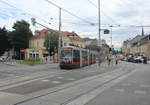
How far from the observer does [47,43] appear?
189 feet

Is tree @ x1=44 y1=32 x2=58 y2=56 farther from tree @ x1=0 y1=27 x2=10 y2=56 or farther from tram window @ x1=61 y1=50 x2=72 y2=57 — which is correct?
tram window @ x1=61 y1=50 x2=72 y2=57

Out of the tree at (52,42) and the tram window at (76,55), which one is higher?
the tree at (52,42)

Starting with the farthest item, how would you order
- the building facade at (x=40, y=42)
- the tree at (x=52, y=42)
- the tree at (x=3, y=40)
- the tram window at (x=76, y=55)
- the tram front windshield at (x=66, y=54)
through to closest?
the building facade at (x=40, y=42) → the tree at (x=3, y=40) → the tree at (x=52, y=42) → the tram window at (x=76, y=55) → the tram front windshield at (x=66, y=54)

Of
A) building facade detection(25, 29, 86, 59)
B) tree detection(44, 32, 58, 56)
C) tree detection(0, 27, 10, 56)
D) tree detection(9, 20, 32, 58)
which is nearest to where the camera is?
tree detection(44, 32, 58, 56)

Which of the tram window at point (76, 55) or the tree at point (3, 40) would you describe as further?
the tree at point (3, 40)

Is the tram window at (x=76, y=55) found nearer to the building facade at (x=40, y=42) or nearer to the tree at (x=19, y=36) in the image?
the building facade at (x=40, y=42)

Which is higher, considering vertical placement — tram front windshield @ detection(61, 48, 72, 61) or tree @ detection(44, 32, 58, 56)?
tree @ detection(44, 32, 58, 56)

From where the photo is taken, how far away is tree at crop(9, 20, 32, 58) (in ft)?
218

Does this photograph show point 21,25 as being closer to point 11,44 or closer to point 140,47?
point 11,44

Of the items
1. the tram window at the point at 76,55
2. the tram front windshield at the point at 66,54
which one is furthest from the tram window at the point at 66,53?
the tram window at the point at 76,55

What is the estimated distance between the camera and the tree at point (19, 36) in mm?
66562

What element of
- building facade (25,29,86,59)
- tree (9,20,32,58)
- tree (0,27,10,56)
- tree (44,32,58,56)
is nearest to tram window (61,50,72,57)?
tree (44,32,58,56)

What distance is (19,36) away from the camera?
220 feet

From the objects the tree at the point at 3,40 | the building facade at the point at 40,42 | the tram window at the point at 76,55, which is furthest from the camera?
the building facade at the point at 40,42
